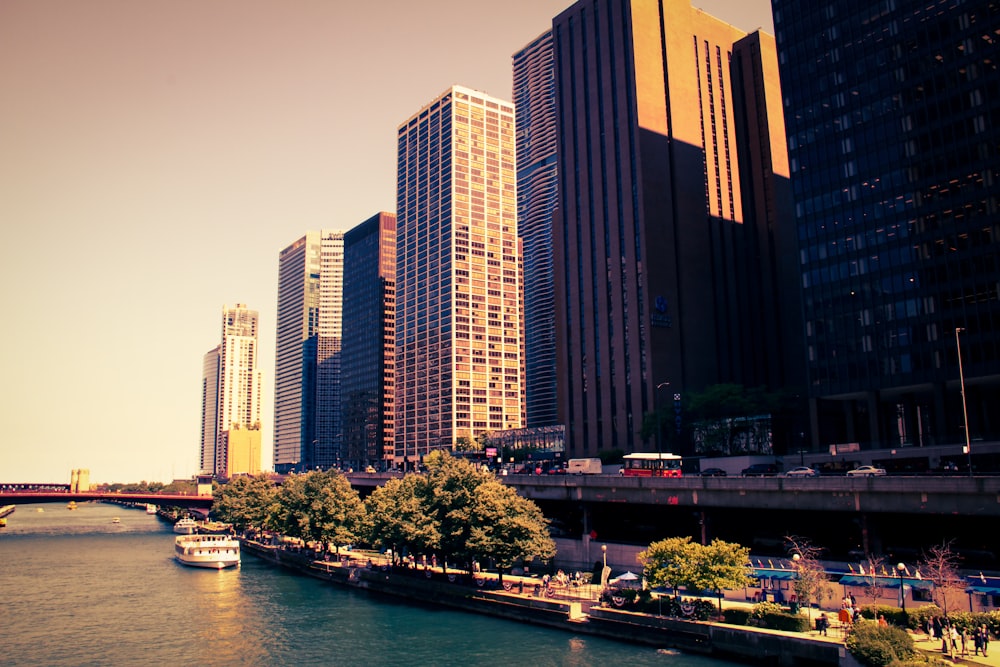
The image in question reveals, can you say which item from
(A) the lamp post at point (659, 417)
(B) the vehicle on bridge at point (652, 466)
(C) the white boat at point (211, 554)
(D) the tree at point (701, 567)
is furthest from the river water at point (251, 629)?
(A) the lamp post at point (659, 417)

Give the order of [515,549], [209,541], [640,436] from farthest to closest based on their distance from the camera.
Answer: [640,436] → [209,541] → [515,549]

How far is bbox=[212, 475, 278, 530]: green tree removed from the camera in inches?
6358

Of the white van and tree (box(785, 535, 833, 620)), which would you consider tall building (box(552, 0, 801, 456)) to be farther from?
tree (box(785, 535, 833, 620))

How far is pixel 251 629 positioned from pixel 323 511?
4611cm

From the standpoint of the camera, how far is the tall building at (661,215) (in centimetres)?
16988

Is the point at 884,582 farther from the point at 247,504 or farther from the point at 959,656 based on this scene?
the point at 247,504

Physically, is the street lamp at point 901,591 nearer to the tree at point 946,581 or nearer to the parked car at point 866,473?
the tree at point 946,581

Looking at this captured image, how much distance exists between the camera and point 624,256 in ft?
567

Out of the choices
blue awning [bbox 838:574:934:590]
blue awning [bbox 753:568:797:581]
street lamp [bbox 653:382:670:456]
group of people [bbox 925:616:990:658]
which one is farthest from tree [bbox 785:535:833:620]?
street lamp [bbox 653:382:670:456]

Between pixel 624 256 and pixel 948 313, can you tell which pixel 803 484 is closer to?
pixel 948 313

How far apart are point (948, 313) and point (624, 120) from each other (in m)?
83.9

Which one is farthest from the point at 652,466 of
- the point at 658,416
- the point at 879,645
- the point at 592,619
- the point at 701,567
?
the point at 658,416

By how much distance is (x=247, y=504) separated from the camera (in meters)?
174

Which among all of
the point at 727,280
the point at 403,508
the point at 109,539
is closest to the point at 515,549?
the point at 403,508
